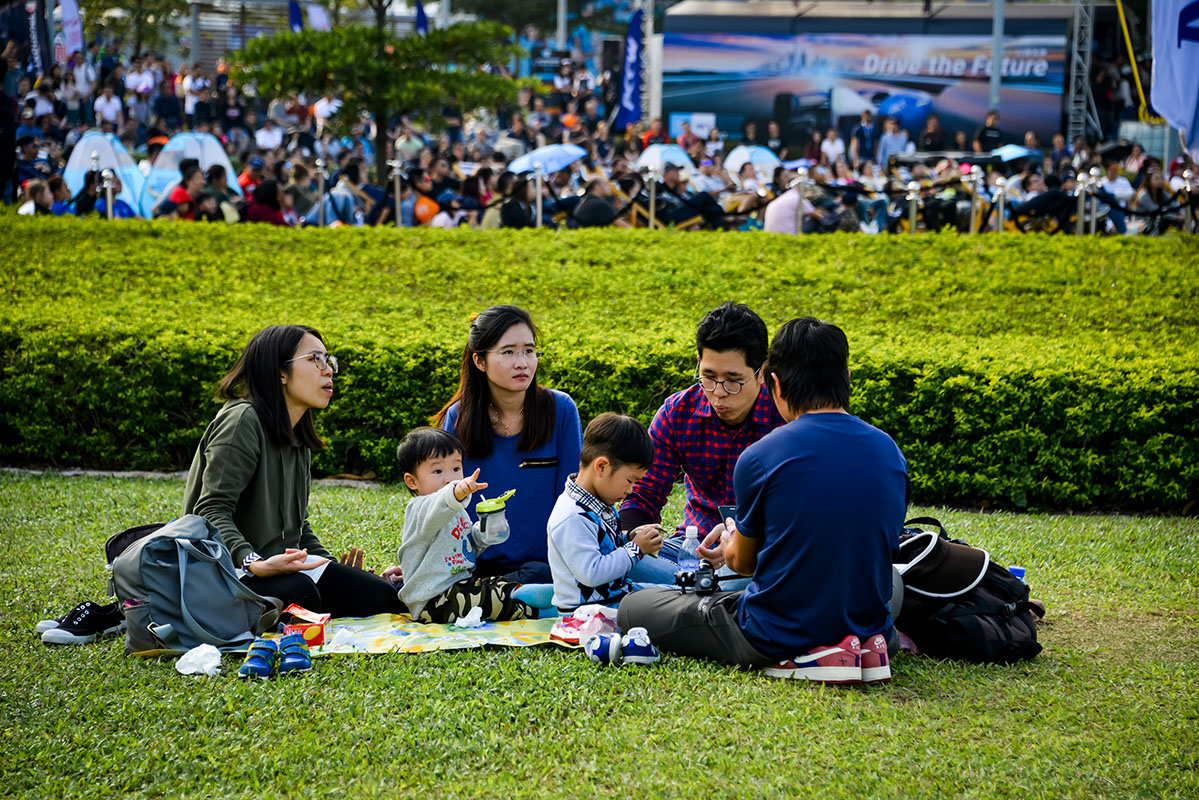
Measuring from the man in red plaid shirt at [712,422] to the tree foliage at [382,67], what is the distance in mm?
8472

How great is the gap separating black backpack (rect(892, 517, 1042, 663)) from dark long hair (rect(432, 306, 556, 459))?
1.55m

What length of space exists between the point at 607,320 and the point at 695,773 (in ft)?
19.1

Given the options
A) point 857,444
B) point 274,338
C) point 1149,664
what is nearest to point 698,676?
point 857,444

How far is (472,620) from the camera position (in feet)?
14.4

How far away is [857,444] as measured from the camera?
3.57 meters

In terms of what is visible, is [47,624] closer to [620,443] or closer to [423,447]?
[423,447]

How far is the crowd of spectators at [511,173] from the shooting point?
12508 mm

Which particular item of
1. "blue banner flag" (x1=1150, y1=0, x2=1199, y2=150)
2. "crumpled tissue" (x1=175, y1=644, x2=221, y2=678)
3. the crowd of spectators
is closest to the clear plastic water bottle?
"crumpled tissue" (x1=175, y1=644, x2=221, y2=678)

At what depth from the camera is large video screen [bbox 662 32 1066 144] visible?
28.1m

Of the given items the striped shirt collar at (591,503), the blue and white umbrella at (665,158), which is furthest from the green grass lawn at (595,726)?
the blue and white umbrella at (665,158)

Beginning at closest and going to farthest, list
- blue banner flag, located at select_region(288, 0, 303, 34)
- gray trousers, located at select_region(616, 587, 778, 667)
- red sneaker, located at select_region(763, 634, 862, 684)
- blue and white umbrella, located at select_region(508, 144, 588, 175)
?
red sneaker, located at select_region(763, 634, 862, 684) → gray trousers, located at select_region(616, 587, 778, 667) → blue and white umbrella, located at select_region(508, 144, 588, 175) → blue banner flag, located at select_region(288, 0, 303, 34)

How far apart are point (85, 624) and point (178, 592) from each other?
1.61 ft

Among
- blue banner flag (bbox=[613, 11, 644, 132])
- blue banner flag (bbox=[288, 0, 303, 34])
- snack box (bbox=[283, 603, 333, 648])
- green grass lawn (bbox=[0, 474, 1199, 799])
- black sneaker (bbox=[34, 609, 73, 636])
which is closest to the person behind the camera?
green grass lawn (bbox=[0, 474, 1199, 799])

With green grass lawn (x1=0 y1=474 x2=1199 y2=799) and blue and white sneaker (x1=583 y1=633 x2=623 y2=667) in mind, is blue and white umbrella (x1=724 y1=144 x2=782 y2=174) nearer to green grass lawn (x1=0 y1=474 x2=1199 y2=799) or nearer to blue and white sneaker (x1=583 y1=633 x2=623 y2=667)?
green grass lawn (x1=0 y1=474 x2=1199 y2=799)
